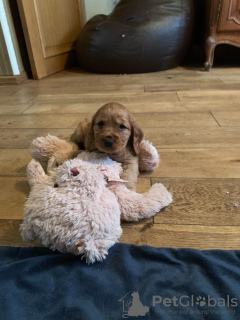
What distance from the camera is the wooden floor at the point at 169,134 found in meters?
0.85

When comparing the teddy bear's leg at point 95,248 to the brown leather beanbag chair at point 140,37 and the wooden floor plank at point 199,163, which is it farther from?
the brown leather beanbag chair at point 140,37

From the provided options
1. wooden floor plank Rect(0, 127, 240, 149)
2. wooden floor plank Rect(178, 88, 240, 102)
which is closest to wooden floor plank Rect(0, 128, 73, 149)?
wooden floor plank Rect(0, 127, 240, 149)

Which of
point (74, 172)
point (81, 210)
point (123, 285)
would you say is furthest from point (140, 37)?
point (123, 285)

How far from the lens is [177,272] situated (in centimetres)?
69

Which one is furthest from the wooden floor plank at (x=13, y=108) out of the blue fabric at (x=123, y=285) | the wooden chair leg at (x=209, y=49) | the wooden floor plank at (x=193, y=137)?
the wooden chair leg at (x=209, y=49)

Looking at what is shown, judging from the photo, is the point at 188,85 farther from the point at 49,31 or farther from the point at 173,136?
the point at 49,31

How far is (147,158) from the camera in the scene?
1.12 meters

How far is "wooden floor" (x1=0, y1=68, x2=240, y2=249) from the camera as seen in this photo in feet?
2.80

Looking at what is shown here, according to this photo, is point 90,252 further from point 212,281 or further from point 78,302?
point 212,281

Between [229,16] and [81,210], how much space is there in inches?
113

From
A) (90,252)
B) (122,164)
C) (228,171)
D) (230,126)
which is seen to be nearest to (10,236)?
(90,252)

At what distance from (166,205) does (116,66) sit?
8.22 feet

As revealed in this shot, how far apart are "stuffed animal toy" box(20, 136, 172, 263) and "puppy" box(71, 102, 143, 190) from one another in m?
0.13

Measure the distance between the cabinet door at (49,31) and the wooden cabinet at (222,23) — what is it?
1.85 m
